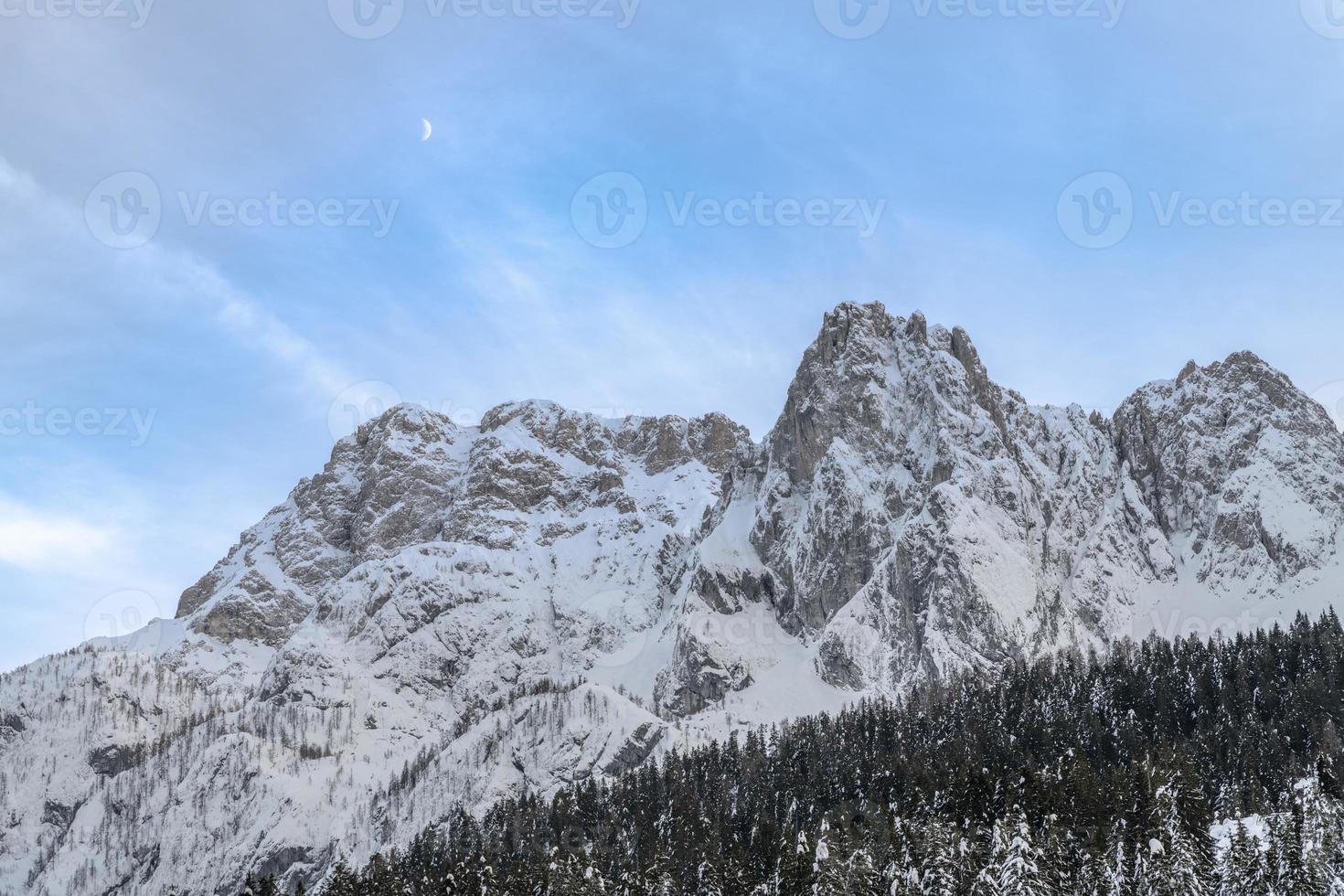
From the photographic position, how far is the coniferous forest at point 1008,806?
306 ft

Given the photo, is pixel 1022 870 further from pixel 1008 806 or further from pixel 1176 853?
pixel 1008 806

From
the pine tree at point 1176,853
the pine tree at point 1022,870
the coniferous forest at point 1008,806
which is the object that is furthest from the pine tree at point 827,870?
the pine tree at point 1176,853

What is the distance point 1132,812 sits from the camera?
99562 millimetres

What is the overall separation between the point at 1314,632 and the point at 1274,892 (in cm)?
10232

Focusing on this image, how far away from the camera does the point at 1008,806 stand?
102 meters

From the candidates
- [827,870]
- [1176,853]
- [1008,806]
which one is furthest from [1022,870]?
[827,870]

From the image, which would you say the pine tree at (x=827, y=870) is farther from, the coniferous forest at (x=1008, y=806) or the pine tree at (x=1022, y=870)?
the pine tree at (x=1022, y=870)

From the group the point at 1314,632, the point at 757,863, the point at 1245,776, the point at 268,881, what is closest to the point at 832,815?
the point at 757,863

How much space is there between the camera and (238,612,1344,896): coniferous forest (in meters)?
93.2

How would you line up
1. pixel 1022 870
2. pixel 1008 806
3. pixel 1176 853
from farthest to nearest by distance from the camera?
pixel 1008 806, pixel 1176 853, pixel 1022 870

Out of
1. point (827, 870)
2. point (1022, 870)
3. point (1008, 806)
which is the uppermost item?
point (1008, 806)

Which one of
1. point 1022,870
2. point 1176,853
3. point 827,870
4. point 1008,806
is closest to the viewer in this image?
point 1022,870

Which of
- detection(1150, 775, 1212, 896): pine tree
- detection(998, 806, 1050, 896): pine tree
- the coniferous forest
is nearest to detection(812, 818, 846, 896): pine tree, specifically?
the coniferous forest

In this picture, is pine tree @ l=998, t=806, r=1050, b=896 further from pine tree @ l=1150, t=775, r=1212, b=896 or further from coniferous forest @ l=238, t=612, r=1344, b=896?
pine tree @ l=1150, t=775, r=1212, b=896
